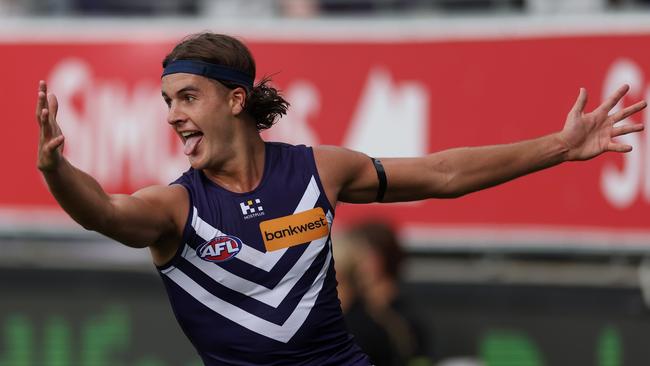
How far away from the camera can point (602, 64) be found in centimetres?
874

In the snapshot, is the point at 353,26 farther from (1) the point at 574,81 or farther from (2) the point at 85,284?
(2) the point at 85,284

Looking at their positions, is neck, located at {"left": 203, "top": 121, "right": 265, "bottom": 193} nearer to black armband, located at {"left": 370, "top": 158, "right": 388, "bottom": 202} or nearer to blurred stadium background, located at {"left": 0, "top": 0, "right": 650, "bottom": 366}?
black armband, located at {"left": 370, "top": 158, "right": 388, "bottom": 202}

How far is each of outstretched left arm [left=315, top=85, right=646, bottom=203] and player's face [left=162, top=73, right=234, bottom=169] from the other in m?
0.46

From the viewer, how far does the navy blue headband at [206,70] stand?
204 inches

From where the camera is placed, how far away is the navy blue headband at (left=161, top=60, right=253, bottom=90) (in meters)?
5.19

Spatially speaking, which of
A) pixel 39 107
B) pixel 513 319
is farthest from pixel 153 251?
pixel 513 319

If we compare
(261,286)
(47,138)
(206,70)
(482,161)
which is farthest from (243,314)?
(482,161)

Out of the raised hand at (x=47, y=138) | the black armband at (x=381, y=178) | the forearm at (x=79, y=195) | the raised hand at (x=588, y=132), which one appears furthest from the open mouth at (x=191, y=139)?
the raised hand at (x=588, y=132)

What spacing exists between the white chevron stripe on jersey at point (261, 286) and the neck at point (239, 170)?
1.01 feet

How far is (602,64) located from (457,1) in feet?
4.94

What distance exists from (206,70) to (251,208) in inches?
21.1

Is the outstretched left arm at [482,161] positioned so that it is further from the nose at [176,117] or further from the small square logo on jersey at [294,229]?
the nose at [176,117]

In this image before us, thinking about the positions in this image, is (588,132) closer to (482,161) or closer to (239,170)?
(482,161)

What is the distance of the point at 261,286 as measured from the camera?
5.16 metres
